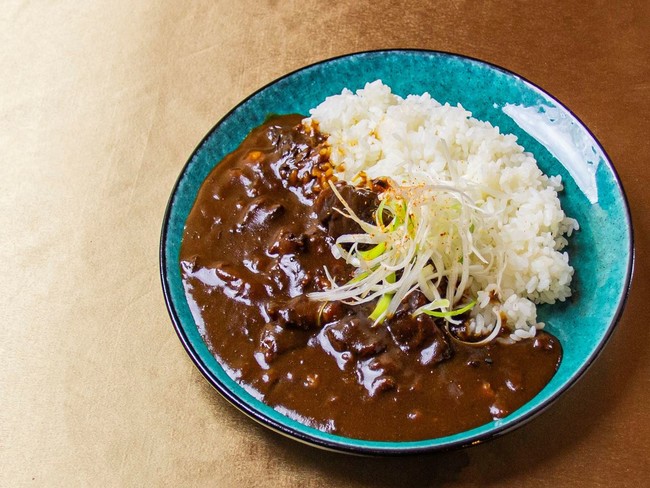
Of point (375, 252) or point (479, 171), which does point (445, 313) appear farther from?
point (479, 171)

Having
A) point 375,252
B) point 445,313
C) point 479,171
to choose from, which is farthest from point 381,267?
point 479,171

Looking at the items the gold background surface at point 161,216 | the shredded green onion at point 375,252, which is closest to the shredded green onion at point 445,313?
the shredded green onion at point 375,252

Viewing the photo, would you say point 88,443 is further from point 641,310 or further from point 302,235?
point 641,310

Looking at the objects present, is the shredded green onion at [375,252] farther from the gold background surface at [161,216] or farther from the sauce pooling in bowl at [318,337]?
the gold background surface at [161,216]

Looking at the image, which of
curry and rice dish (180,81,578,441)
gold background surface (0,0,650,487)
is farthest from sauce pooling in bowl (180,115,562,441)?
gold background surface (0,0,650,487)

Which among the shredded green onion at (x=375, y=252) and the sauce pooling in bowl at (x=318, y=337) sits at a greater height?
the shredded green onion at (x=375, y=252)

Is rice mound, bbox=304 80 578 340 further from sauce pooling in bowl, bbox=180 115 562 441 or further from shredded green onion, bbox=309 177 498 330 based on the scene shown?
sauce pooling in bowl, bbox=180 115 562 441
